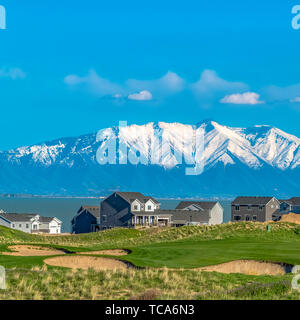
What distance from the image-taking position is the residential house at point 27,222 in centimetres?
13162

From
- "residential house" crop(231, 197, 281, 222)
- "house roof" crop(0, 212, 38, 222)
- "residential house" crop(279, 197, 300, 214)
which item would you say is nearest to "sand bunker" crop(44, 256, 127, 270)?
"house roof" crop(0, 212, 38, 222)

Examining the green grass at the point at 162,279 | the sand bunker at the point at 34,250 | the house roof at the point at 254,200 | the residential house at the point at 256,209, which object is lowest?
the green grass at the point at 162,279

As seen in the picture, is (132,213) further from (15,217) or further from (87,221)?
(15,217)

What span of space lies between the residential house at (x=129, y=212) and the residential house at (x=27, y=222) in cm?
2103

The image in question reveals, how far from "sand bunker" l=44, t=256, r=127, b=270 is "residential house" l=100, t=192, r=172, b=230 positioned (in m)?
73.3

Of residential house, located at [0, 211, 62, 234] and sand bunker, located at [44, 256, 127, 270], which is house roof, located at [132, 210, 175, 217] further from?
sand bunker, located at [44, 256, 127, 270]

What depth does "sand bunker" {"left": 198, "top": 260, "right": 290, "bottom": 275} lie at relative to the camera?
3906cm

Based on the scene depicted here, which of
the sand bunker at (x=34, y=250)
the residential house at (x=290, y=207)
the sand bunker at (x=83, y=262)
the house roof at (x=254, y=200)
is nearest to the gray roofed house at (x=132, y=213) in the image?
the house roof at (x=254, y=200)

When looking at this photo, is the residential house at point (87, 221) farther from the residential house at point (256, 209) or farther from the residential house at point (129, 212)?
the residential house at point (256, 209)
